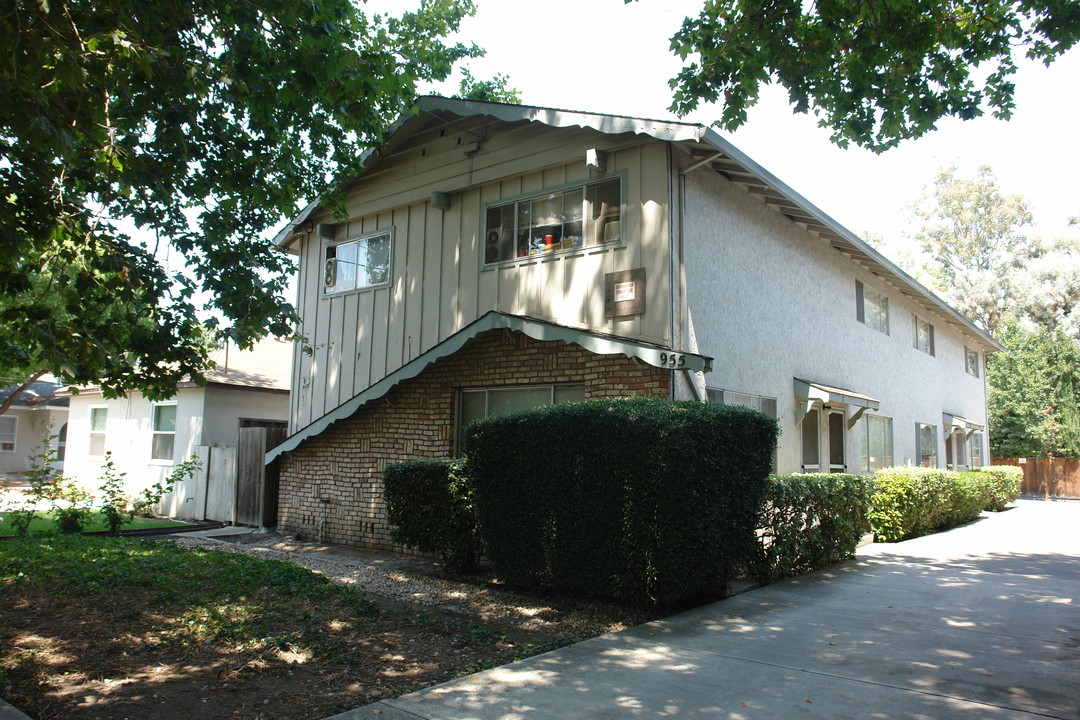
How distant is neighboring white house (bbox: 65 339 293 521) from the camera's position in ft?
52.3

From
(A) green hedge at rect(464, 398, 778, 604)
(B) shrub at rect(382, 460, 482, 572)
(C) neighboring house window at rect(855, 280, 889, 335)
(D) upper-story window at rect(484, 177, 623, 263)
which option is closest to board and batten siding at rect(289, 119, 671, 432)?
(D) upper-story window at rect(484, 177, 623, 263)

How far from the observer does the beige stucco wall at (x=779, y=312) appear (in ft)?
34.9

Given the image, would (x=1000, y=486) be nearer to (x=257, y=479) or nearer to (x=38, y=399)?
(x=257, y=479)

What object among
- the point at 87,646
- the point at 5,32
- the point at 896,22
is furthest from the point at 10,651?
the point at 896,22

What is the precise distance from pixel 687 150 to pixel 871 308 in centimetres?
936

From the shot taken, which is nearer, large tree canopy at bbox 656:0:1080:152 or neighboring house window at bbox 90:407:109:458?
large tree canopy at bbox 656:0:1080:152

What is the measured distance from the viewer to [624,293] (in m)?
10.2

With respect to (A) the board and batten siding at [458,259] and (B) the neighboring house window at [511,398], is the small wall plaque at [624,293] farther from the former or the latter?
(B) the neighboring house window at [511,398]

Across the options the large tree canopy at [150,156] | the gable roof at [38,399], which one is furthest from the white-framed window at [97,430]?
the large tree canopy at [150,156]

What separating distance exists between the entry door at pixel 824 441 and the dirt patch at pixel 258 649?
736cm

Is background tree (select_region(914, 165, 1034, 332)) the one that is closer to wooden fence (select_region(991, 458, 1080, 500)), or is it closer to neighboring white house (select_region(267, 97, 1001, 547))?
wooden fence (select_region(991, 458, 1080, 500))

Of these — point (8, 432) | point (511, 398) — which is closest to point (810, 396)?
point (511, 398)

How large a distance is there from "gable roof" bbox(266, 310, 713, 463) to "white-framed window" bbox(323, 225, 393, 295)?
2660 mm

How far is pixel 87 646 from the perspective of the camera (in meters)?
5.63
